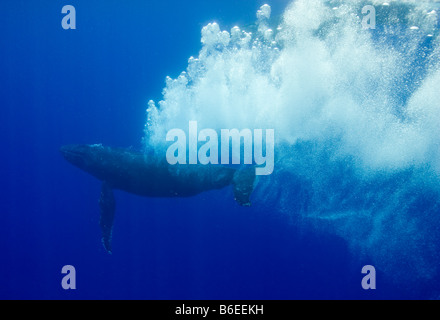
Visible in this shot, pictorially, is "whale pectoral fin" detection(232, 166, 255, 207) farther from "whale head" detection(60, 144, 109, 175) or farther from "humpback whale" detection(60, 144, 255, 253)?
"whale head" detection(60, 144, 109, 175)

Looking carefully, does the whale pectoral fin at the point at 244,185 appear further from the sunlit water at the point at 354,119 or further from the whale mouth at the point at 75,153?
the whale mouth at the point at 75,153

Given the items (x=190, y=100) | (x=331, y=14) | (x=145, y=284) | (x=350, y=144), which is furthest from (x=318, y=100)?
(x=145, y=284)

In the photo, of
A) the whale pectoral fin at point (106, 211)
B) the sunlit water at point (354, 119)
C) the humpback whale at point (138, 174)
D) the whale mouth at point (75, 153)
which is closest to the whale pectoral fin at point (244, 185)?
the humpback whale at point (138, 174)

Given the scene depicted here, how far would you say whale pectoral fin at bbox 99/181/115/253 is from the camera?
1291 cm

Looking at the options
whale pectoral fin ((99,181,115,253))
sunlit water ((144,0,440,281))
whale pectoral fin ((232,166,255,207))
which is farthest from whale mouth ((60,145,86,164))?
whale pectoral fin ((232,166,255,207))

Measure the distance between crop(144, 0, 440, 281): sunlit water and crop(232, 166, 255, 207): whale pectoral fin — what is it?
430 centimetres

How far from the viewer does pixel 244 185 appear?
1059 centimetres

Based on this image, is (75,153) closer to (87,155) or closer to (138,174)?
(87,155)

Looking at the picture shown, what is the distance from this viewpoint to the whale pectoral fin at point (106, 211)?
12.9 meters

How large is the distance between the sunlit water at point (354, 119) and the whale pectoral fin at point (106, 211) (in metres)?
3.91

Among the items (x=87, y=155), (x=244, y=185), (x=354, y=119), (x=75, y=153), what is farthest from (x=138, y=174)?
(x=354, y=119)

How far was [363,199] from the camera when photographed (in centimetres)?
1505

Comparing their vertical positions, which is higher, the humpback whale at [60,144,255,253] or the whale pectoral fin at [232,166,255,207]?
the humpback whale at [60,144,255,253]

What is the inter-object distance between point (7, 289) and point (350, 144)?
103ft
